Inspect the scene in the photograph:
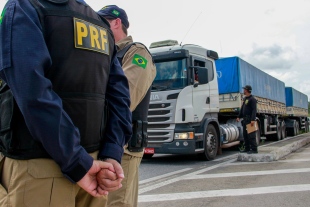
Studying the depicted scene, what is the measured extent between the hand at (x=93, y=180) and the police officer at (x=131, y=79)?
2.49 ft

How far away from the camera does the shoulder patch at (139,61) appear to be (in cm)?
227

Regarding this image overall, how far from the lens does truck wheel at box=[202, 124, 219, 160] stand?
8.20 m

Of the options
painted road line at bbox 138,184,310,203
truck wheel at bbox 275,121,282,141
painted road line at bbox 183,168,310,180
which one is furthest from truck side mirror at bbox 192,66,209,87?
truck wheel at bbox 275,121,282,141

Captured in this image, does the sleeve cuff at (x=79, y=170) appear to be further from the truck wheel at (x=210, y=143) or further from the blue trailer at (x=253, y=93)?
the blue trailer at (x=253, y=93)

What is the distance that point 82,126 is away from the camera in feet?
4.70

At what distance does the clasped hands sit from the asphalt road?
2.88 m

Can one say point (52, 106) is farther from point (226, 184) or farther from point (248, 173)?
point (248, 173)

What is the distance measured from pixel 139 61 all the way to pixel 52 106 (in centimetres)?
114

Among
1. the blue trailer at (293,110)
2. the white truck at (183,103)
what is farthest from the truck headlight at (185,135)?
the blue trailer at (293,110)

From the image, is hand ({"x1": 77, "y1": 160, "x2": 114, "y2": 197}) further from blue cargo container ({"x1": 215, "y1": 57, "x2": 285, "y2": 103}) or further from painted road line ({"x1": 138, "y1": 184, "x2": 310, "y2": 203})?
blue cargo container ({"x1": 215, "y1": 57, "x2": 285, "y2": 103})

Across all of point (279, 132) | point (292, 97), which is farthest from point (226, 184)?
point (292, 97)

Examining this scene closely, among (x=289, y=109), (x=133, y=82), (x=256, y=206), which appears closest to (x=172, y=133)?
(x=256, y=206)

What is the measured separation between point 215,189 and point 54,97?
4.21 meters

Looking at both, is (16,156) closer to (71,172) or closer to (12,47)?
(71,172)
